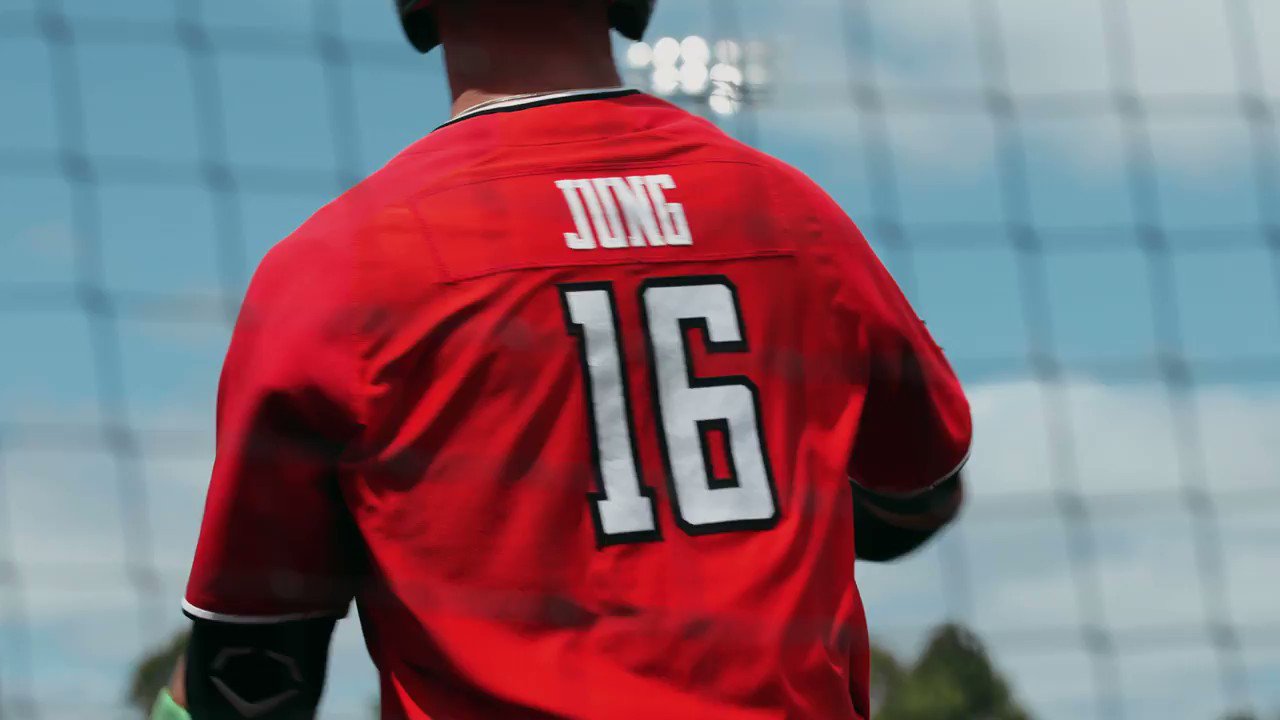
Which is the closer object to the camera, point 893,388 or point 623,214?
point 623,214

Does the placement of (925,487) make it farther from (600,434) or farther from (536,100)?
(536,100)

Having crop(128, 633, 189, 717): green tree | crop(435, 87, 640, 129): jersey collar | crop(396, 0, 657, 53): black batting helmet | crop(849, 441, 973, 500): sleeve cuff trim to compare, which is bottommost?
crop(128, 633, 189, 717): green tree

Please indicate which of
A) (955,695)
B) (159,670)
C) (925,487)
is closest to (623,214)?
(925,487)

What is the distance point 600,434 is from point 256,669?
474 millimetres

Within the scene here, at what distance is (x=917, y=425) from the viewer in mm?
1950

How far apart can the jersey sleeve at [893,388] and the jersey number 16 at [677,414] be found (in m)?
0.16

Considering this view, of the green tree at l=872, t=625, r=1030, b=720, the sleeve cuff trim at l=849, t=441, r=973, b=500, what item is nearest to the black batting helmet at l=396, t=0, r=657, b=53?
the sleeve cuff trim at l=849, t=441, r=973, b=500

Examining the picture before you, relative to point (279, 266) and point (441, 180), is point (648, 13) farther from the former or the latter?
point (279, 266)

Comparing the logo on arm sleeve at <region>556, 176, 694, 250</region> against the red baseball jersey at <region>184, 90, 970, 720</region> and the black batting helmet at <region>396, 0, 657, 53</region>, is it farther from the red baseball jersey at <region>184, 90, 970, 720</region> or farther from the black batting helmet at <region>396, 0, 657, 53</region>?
the black batting helmet at <region>396, 0, 657, 53</region>

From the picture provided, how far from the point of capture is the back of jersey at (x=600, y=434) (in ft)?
5.32

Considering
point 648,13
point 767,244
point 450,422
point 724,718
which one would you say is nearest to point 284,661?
point 450,422

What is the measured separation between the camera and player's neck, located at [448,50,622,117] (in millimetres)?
1788

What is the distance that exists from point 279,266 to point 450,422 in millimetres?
253

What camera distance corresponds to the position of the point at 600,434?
1669 millimetres
